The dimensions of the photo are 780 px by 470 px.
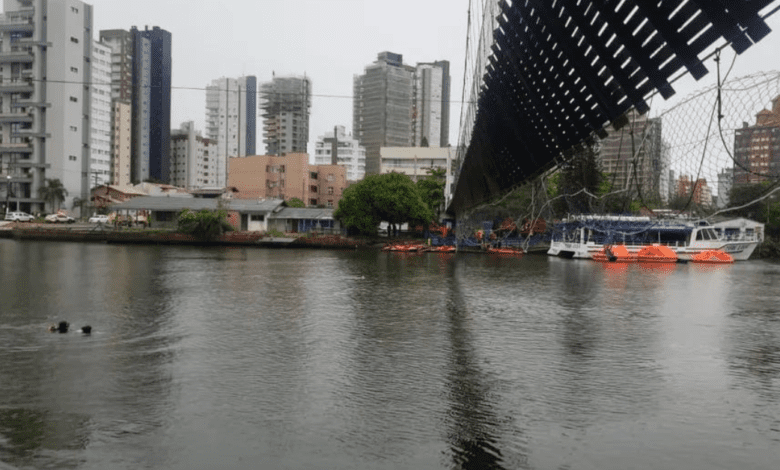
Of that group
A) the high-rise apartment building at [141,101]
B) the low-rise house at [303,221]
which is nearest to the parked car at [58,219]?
the low-rise house at [303,221]

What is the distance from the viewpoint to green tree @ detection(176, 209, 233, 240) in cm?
5231

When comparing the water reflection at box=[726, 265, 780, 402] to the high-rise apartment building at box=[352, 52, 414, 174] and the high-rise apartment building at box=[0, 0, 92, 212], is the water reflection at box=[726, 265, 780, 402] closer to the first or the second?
the high-rise apartment building at box=[0, 0, 92, 212]

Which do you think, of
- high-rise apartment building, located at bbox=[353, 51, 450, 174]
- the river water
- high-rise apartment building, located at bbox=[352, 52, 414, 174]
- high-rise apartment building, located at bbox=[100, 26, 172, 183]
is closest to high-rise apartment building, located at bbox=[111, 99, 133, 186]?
high-rise apartment building, located at bbox=[100, 26, 172, 183]

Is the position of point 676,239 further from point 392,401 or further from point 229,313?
point 392,401

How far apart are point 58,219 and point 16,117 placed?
1105cm

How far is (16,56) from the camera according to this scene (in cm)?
6419

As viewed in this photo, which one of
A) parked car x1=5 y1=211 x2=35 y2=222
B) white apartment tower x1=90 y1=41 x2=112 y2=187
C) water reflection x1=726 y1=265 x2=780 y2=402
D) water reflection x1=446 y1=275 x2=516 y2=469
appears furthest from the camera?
white apartment tower x1=90 y1=41 x2=112 y2=187

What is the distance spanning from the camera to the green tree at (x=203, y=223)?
52312 mm

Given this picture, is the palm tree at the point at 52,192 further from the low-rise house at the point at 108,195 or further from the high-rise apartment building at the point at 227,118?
the high-rise apartment building at the point at 227,118

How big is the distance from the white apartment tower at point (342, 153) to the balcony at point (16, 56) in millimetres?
45496

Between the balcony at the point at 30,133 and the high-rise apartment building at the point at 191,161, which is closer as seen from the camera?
the balcony at the point at 30,133

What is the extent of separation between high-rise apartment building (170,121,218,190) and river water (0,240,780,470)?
9140 cm

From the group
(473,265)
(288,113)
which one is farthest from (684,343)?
(288,113)

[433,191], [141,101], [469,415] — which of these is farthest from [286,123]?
[469,415]
